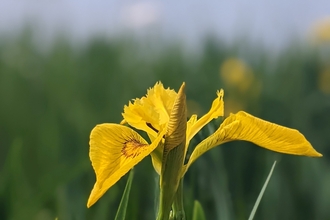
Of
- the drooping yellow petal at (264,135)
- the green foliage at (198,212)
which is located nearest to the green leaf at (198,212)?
the green foliage at (198,212)

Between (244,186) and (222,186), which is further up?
(222,186)

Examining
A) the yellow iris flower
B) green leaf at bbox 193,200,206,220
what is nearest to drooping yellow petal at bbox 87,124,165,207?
the yellow iris flower

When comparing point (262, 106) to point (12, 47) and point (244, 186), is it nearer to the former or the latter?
point (244, 186)

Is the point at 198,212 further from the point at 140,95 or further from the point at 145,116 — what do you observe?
the point at 140,95

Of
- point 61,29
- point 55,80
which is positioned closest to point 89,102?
point 55,80

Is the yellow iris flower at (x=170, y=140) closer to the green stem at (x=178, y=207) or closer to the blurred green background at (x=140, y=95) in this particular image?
the green stem at (x=178, y=207)
